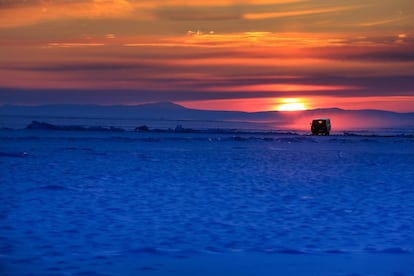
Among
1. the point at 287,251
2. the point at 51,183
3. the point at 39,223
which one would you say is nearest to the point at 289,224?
the point at 287,251

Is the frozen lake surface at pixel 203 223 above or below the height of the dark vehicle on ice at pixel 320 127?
below

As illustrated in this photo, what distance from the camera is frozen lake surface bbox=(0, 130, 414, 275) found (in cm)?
776

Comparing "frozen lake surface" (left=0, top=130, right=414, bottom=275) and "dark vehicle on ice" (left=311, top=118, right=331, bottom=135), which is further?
"dark vehicle on ice" (left=311, top=118, right=331, bottom=135)

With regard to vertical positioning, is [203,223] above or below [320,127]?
below

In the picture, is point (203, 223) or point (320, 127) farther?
point (320, 127)

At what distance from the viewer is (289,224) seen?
33.9 feet

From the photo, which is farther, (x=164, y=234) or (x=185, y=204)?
(x=185, y=204)

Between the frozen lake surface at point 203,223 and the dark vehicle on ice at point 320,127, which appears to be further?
the dark vehicle on ice at point 320,127

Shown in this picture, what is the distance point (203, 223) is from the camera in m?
10.3

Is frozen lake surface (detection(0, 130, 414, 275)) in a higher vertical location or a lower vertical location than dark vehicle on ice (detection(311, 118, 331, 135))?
lower

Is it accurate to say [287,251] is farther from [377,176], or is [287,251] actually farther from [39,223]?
[377,176]

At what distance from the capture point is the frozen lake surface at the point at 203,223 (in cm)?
776

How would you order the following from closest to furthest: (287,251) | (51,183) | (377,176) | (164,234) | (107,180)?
(287,251) < (164,234) < (51,183) < (107,180) < (377,176)

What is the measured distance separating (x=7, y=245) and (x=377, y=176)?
473 inches
